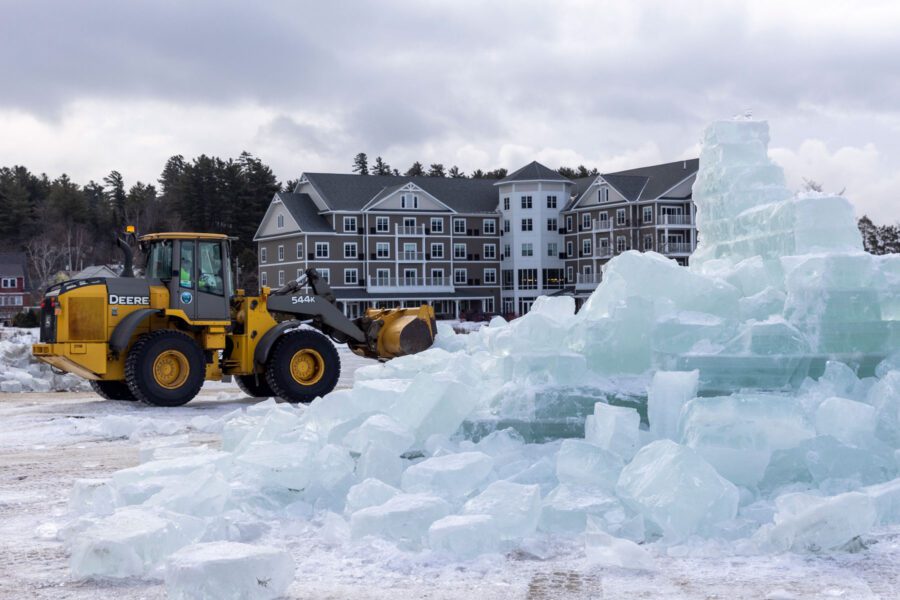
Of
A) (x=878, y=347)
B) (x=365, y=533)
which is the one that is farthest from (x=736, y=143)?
(x=365, y=533)

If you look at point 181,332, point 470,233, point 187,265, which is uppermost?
→ point 470,233

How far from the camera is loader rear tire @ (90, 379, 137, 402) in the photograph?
16.2 meters

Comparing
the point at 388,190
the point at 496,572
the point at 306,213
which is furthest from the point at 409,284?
the point at 496,572

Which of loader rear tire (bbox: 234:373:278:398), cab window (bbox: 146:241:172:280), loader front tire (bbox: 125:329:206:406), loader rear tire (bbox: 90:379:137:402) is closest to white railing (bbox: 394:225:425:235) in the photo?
loader rear tire (bbox: 234:373:278:398)

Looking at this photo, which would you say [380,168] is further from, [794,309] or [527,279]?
[794,309]

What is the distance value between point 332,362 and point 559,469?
9.27 m

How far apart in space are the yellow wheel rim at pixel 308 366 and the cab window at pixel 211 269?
63.2 inches

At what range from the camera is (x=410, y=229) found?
6438 cm

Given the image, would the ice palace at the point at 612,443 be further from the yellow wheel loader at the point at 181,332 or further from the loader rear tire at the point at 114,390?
the loader rear tire at the point at 114,390

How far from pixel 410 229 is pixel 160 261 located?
4907cm

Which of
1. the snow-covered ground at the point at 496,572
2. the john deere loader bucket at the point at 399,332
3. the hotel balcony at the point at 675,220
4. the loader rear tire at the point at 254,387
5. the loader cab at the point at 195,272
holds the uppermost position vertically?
the hotel balcony at the point at 675,220

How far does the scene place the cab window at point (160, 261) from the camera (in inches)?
606

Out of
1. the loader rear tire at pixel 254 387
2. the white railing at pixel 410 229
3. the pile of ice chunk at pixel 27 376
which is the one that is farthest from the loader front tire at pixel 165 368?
the white railing at pixel 410 229

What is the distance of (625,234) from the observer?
206ft
